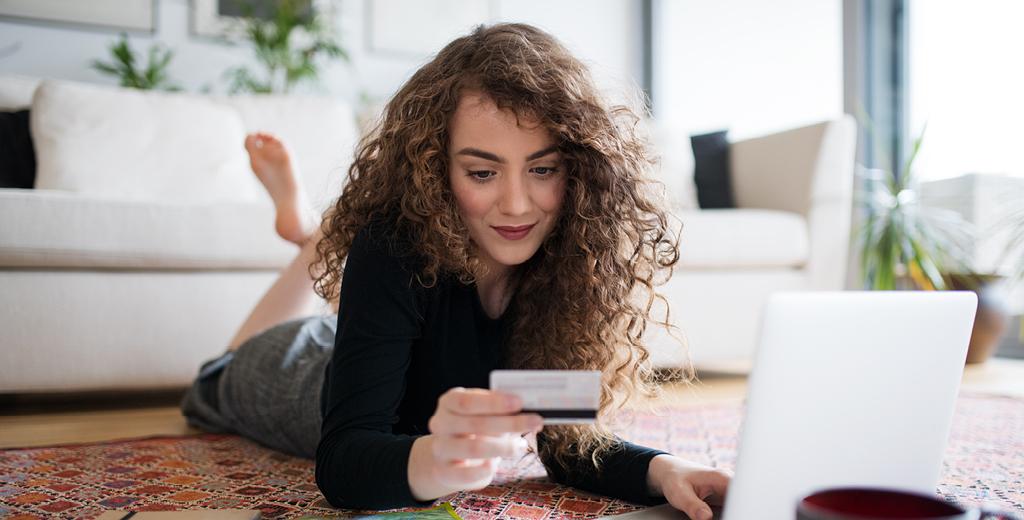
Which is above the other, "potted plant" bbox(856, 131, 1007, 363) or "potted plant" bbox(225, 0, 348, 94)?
"potted plant" bbox(225, 0, 348, 94)

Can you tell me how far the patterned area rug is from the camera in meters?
1.15

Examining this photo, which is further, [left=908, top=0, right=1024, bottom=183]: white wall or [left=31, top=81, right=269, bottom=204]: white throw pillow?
[left=908, top=0, right=1024, bottom=183]: white wall

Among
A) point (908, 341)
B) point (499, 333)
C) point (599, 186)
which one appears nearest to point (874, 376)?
point (908, 341)

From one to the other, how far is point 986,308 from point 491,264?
7.71ft

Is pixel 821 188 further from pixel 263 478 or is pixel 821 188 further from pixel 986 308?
pixel 263 478

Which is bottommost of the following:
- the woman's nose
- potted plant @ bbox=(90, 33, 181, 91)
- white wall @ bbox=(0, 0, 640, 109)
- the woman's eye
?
the woman's nose

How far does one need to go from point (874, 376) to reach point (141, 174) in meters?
2.41

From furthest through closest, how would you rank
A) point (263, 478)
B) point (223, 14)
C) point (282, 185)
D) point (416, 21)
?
point (416, 21)
point (223, 14)
point (282, 185)
point (263, 478)

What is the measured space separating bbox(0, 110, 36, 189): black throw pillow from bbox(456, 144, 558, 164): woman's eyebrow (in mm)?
2055

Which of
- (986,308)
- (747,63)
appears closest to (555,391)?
(986,308)

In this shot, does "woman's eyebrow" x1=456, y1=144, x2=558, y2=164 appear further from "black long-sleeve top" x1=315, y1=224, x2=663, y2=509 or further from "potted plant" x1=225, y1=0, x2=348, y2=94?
"potted plant" x1=225, y1=0, x2=348, y2=94

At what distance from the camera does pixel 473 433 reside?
716 millimetres

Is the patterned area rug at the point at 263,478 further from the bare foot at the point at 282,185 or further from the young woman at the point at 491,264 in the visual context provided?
the bare foot at the point at 282,185

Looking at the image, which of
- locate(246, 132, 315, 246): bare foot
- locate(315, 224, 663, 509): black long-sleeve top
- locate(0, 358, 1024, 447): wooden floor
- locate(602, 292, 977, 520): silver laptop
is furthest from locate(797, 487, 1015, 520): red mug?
locate(246, 132, 315, 246): bare foot
